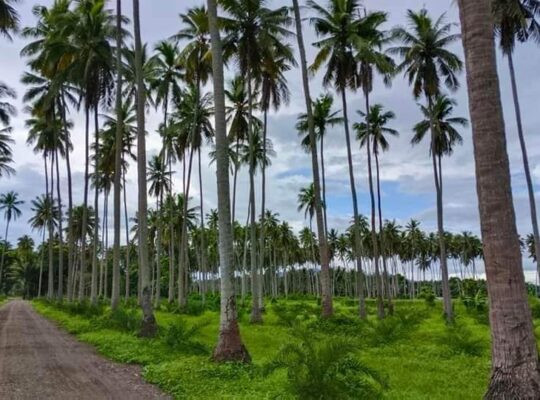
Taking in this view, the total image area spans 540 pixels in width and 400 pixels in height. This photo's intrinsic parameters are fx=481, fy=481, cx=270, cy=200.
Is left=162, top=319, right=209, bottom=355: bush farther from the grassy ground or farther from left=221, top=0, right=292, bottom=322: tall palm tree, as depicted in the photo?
left=221, top=0, right=292, bottom=322: tall palm tree

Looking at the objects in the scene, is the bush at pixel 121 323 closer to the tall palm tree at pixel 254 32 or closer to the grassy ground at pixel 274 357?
the grassy ground at pixel 274 357

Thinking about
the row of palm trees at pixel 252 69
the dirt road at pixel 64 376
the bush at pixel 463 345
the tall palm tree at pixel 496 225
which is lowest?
the bush at pixel 463 345

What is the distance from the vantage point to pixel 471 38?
5.72 metres

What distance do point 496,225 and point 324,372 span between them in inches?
128

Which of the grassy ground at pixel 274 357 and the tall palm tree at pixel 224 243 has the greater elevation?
the tall palm tree at pixel 224 243

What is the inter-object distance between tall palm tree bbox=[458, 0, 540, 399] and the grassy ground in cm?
254

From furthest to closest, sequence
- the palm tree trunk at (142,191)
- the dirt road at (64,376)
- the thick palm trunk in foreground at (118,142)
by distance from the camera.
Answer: the thick palm trunk in foreground at (118,142) < the palm tree trunk at (142,191) < the dirt road at (64,376)

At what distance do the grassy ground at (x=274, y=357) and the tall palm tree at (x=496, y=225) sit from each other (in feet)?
8.35

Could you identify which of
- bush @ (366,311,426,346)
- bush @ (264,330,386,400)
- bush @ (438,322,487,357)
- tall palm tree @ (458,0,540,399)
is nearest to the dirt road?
bush @ (264,330,386,400)

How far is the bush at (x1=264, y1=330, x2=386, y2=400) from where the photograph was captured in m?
6.73

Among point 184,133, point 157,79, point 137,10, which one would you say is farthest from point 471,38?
point 184,133

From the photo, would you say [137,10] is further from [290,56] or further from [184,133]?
[184,133]

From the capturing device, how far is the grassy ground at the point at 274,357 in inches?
325

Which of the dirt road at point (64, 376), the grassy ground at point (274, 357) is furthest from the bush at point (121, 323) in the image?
the dirt road at point (64, 376)
